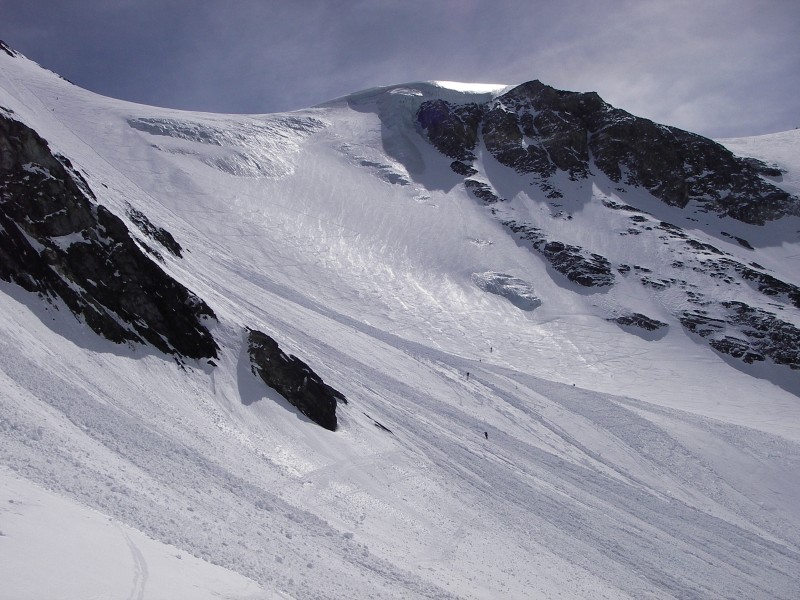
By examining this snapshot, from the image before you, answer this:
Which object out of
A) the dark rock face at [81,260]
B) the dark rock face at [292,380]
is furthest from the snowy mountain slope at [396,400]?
the dark rock face at [81,260]

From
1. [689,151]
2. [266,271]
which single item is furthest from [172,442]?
[689,151]

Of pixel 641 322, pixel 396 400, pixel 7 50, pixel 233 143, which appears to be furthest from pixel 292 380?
pixel 7 50

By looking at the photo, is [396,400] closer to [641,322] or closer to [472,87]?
[641,322]

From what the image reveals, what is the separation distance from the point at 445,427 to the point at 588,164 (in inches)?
2846

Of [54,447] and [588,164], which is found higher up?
[588,164]

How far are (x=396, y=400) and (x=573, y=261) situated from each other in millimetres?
41933

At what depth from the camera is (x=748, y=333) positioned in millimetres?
52688

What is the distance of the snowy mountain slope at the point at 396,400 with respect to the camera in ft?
42.9

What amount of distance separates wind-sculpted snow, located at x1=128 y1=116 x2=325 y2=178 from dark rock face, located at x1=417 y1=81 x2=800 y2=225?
2884 cm

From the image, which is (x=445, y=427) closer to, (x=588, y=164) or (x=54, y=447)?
(x=54, y=447)

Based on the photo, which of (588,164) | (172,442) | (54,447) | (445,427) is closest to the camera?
(54,447)

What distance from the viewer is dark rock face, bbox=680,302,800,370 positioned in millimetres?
50384

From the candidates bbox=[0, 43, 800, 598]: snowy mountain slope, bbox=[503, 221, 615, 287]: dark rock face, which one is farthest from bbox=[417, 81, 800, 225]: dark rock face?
bbox=[503, 221, 615, 287]: dark rock face

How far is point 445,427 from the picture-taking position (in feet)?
85.5
